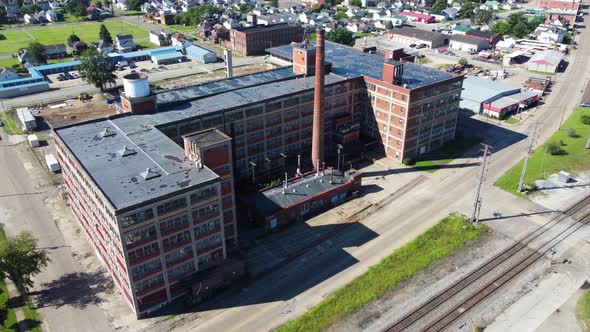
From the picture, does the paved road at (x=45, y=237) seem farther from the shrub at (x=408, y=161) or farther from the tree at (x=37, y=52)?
the tree at (x=37, y=52)

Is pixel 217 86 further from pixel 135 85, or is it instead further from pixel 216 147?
pixel 216 147

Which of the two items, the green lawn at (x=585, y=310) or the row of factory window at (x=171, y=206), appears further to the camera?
the green lawn at (x=585, y=310)

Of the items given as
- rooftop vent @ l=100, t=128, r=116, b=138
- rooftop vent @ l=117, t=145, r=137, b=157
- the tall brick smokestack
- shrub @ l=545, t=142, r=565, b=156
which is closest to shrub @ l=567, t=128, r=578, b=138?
shrub @ l=545, t=142, r=565, b=156

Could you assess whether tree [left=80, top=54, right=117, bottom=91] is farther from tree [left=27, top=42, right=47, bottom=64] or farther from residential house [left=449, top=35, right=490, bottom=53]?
residential house [left=449, top=35, right=490, bottom=53]

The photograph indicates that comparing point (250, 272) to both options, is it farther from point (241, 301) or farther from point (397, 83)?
point (397, 83)

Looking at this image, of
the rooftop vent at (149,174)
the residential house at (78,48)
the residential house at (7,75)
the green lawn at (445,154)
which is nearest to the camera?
the rooftop vent at (149,174)

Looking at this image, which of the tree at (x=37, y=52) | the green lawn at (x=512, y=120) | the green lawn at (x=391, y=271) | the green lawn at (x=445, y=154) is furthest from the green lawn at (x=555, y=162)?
the tree at (x=37, y=52)

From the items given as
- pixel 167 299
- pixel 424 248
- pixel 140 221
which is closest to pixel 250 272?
pixel 167 299
